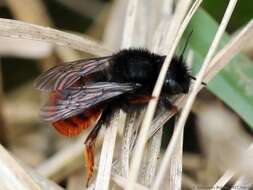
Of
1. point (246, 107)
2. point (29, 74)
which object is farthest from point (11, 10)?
point (246, 107)

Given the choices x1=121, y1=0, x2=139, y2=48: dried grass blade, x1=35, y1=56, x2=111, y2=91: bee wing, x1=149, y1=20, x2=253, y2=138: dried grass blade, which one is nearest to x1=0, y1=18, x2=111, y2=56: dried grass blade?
x1=35, y1=56, x2=111, y2=91: bee wing

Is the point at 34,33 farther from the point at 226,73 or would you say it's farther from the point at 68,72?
the point at 226,73

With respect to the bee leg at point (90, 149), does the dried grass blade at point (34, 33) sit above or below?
above

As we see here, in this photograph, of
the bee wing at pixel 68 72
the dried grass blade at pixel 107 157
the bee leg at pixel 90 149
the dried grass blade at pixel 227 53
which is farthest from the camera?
the bee wing at pixel 68 72

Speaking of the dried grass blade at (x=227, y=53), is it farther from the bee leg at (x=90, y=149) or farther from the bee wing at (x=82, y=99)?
the bee leg at (x=90, y=149)

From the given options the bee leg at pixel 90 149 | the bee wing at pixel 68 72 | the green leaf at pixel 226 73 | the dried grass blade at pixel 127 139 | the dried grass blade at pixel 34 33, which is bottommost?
the bee leg at pixel 90 149

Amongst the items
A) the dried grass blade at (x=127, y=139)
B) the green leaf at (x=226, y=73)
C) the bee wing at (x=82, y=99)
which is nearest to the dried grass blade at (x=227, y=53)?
the dried grass blade at (x=127, y=139)

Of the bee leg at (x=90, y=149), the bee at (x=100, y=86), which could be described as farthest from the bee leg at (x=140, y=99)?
the bee leg at (x=90, y=149)

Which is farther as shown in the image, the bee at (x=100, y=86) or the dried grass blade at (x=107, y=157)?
the bee at (x=100, y=86)

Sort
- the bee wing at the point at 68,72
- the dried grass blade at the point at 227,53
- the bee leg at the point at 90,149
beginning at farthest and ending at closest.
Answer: the bee wing at the point at 68,72 < the bee leg at the point at 90,149 < the dried grass blade at the point at 227,53
